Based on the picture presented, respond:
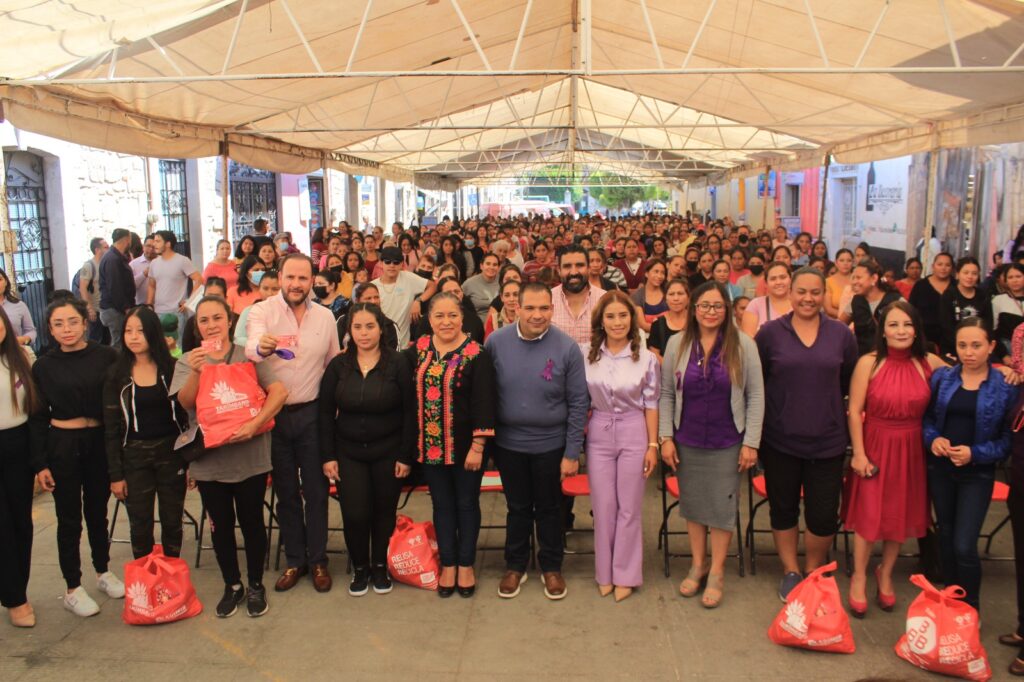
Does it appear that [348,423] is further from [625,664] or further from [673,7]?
[673,7]

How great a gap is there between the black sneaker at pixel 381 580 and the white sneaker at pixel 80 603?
134 centimetres

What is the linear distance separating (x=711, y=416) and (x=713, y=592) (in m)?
0.88

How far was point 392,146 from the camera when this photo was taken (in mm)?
18609

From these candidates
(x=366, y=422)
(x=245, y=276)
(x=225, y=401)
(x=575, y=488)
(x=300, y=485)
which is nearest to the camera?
(x=225, y=401)

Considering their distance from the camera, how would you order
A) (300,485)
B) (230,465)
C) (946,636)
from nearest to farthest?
(946,636), (230,465), (300,485)

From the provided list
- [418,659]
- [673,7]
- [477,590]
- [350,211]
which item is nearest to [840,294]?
[673,7]

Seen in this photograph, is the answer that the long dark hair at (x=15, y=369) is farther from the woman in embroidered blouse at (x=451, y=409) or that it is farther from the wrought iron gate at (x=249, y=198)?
the wrought iron gate at (x=249, y=198)

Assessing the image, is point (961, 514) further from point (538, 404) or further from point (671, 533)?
point (538, 404)

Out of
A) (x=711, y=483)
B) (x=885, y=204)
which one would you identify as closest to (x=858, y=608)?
(x=711, y=483)

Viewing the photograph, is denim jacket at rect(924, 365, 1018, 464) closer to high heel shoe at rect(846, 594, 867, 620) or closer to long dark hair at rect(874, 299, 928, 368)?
long dark hair at rect(874, 299, 928, 368)

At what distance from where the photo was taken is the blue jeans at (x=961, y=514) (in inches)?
141

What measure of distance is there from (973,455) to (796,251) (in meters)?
8.83

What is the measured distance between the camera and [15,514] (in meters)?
3.83

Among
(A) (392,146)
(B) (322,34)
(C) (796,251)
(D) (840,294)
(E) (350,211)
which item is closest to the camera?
(D) (840,294)
